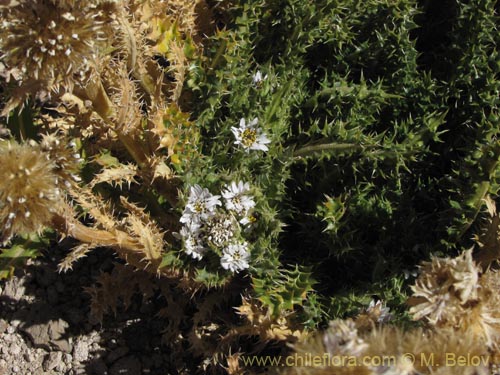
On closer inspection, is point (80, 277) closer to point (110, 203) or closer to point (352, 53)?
point (110, 203)

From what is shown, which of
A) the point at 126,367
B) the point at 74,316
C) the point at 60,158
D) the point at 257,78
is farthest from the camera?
the point at 74,316

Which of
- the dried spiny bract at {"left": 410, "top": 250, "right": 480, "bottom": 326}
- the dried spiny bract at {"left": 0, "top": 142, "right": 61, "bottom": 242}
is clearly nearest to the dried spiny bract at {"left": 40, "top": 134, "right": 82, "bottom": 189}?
the dried spiny bract at {"left": 0, "top": 142, "right": 61, "bottom": 242}

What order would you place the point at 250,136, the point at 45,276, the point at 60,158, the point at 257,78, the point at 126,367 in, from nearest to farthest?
the point at 60,158 → the point at 250,136 → the point at 257,78 → the point at 126,367 → the point at 45,276

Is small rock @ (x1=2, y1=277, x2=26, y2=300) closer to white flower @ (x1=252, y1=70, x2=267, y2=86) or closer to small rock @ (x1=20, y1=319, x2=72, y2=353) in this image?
small rock @ (x1=20, y1=319, x2=72, y2=353)

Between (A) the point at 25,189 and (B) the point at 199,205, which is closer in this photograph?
(A) the point at 25,189

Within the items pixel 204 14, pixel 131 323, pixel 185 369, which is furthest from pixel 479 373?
pixel 204 14

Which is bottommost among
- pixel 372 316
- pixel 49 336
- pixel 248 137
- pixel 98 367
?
pixel 98 367

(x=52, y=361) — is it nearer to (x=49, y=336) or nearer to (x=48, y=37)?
(x=49, y=336)

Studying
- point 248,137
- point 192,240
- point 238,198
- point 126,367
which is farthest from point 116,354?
point 248,137
